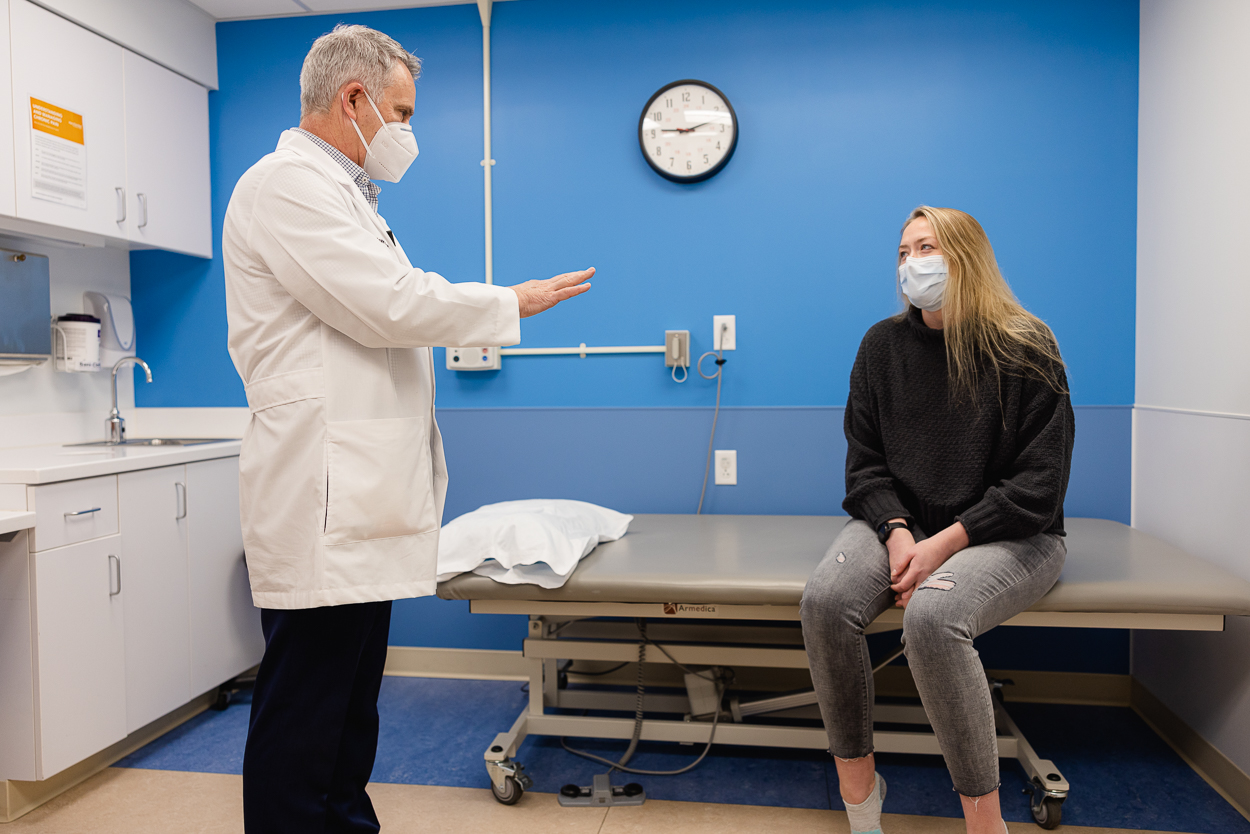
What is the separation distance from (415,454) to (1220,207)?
1.96 metres

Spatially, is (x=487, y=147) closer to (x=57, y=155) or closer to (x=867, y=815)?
(x=57, y=155)

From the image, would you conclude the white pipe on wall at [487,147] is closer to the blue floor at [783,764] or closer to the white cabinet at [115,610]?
the white cabinet at [115,610]

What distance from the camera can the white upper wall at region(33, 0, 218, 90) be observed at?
7.33ft

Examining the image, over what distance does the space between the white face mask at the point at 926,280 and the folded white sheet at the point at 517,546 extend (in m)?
0.96

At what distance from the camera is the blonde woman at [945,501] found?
1.40 metres

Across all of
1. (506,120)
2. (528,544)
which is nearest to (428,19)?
(506,120)

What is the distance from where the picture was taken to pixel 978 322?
168cm

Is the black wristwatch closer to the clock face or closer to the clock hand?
the clock face

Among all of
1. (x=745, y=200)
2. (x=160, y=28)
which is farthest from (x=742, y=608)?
(x=160, y=28)

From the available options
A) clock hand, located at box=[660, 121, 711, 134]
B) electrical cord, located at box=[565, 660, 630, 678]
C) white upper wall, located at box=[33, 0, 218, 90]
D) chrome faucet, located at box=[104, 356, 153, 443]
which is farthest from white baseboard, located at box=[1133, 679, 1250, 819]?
white upper wall, located at box=[33, 0, 218, 90]

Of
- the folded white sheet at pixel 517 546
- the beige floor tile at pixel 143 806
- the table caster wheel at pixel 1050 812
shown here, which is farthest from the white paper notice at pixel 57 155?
the table caster wheel at pixel 1050 812

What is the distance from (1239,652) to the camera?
179 centimetres

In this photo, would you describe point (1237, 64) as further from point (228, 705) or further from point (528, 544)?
point (228, 705)

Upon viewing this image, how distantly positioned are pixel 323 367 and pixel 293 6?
198cm
